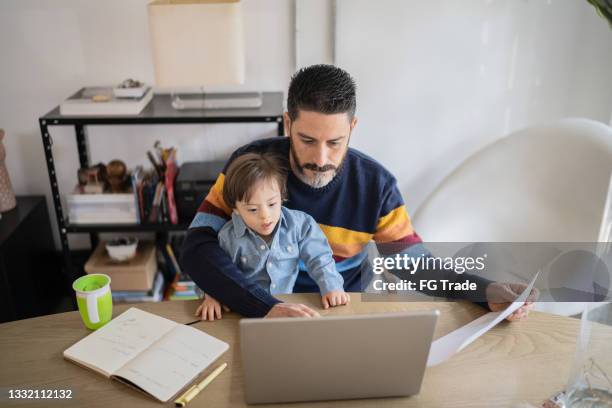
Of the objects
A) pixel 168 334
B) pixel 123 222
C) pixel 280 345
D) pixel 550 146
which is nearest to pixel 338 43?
pixel 550 146

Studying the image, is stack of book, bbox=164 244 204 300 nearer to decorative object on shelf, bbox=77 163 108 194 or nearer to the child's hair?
decorative object on shelf, bbox=77 163 108 194

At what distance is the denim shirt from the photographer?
1.38 m

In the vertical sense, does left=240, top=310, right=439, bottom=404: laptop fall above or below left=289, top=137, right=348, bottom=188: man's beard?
below

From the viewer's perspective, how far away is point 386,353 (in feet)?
3.12

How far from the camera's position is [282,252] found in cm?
139

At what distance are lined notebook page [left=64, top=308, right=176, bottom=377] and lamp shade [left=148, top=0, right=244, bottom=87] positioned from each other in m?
0.99

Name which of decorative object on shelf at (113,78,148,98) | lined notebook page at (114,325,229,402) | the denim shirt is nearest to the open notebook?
lined notebook page at (114,325,229,402)

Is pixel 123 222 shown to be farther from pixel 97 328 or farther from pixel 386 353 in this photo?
pixel 386 353

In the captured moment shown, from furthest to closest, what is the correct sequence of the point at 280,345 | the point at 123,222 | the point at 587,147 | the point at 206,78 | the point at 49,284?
the point at 49,284 < the point at 123,222 < the point at 206,78 < the point at 587,147 < the point at 280,345

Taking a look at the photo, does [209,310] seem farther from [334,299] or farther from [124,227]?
[124,227]

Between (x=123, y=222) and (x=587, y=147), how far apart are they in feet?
5.57

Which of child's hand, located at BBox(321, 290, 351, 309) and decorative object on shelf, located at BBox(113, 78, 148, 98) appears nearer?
child's hand, located at BBox(321, 290, 351, 309)

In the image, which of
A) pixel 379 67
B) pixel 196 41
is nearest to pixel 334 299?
pixel 196 41

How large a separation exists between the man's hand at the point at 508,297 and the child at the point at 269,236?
→ 0.32 meters
